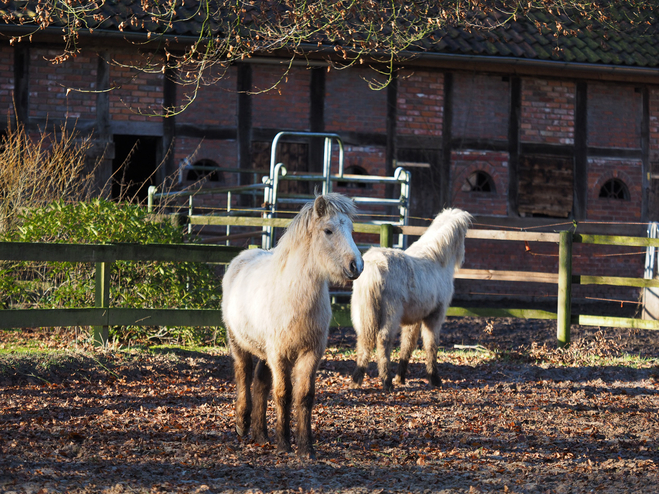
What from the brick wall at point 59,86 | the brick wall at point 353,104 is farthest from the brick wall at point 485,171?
the brick wall at point 59,86

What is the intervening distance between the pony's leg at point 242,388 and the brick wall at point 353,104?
8721 mm

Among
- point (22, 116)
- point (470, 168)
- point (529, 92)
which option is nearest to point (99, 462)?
point (22, 116)

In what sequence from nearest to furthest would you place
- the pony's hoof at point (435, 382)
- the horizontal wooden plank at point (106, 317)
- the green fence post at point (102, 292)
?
the horizontal wooden plank at point (106, 317), the pony's hoof at point (435, 382), the green fence post at point (102, 292)

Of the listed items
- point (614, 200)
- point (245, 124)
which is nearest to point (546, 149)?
point (614, 200)

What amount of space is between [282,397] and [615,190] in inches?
484

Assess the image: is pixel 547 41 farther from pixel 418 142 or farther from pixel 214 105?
pixel 214 105

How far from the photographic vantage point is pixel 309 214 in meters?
4.75

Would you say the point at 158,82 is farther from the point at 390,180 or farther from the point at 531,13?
the point at 531,13

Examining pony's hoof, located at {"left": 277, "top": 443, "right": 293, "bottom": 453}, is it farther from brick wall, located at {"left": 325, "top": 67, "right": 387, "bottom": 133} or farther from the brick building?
brick wall, located at {"left": 325, "top": 67, "right": 387, "bottom": 133}

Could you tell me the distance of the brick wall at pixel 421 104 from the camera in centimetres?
1391

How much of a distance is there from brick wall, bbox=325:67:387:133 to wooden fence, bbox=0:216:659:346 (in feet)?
15.7

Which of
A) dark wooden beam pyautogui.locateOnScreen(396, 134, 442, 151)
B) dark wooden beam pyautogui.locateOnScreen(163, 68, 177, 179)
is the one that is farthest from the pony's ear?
dark wooden beam pyautogui.locateOnScreen(396, 134, 442, 151)

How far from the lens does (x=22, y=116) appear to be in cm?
1222

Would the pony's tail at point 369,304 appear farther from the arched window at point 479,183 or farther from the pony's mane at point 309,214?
the arched window at point 479,183
